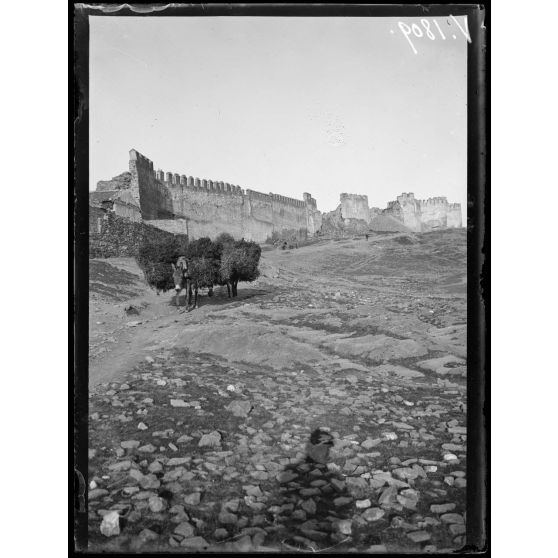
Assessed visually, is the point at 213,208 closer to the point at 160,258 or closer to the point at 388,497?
the point at 160,258

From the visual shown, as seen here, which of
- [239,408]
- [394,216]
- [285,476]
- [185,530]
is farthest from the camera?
[394,216]

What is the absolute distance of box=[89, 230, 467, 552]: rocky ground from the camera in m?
2.95

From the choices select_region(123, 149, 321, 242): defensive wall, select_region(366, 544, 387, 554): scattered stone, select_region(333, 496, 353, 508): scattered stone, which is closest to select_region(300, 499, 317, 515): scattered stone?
select_region(333, 496, 353, 508): scattered stone

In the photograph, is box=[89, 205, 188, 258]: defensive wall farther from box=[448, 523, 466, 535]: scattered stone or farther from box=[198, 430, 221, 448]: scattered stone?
box=[448, 523, 466, 535]: scattered stone

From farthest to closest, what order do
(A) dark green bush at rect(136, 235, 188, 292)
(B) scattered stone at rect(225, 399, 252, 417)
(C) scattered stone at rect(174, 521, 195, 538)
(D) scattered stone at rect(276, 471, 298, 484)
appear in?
(A) dark green bush at rect(136, 235, 188, 292)
(B) scattered stone at rect(225, 399, 252, 417)
(D) scattered stone at rect(276, 471, 298, 484)
(C) scattered stone at rect(174, 521, 195, 538)

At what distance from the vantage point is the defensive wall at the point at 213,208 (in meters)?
3.35

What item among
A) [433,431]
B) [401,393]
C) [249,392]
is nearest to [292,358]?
[249,392]

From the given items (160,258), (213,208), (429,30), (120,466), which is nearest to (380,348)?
(213,208)

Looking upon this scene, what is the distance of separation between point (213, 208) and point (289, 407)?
151cm

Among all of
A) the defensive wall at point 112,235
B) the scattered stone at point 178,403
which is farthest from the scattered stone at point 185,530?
the defensive wall at point 112,235

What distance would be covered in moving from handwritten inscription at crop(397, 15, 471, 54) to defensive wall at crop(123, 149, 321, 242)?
129 centimetres

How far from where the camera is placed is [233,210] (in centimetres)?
340

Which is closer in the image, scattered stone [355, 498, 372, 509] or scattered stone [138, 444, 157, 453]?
scattered stone [355, 498, 372, 509]

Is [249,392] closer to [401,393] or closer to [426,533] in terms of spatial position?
[401,393]
